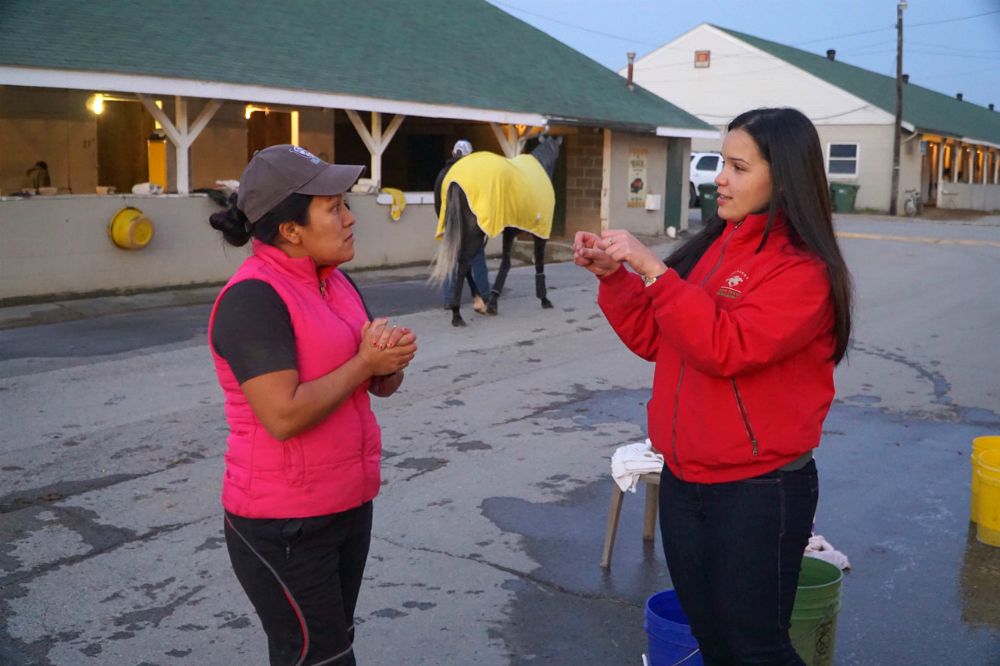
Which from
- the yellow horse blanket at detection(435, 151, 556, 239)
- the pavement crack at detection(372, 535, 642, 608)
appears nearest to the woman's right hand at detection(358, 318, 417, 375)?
the pavement crack at detection(372, 535, 642, 608)

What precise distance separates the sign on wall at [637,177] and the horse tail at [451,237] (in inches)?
498

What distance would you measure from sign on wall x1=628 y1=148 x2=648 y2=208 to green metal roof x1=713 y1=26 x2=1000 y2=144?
20.8 metres

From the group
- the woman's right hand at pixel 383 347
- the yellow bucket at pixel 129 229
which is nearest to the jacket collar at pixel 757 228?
the woman's right hand at pixel 383 347

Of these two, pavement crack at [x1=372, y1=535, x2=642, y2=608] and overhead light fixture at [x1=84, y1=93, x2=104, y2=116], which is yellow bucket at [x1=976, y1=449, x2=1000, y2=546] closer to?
pavement crack at [x1=372, y1=535, x2=642, y2=608]

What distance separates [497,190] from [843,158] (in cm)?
3287

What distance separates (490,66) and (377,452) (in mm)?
19608

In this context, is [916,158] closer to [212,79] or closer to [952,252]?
[952,252]

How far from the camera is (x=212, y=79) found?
Answer: 14.2 metres

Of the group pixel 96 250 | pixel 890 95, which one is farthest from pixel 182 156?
pixel 890 95

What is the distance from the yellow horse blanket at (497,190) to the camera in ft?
37.4

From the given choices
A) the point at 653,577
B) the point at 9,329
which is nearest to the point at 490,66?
the point at 9,329

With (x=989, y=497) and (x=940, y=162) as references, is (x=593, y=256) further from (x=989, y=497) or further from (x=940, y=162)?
(x=940, y=162)

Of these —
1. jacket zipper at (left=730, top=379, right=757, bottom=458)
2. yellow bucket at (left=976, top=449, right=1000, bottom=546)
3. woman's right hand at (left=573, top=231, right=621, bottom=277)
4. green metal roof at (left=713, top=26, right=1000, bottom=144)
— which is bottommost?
yellow bucket at (left=976, top=449, right=1000, bottom=546)

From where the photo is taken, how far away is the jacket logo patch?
2766mm
